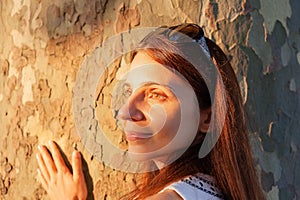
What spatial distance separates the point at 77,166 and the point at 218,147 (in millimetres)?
443

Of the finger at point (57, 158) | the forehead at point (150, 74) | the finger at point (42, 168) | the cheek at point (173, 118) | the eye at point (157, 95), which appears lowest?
the finger at point (42, 168)

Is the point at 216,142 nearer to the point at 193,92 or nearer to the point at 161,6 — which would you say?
the point at 193,92

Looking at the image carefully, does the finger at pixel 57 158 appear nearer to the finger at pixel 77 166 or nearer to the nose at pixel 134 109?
the finger at pixel 77 166

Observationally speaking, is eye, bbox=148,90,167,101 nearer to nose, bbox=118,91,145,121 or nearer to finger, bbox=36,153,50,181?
nose, bbox=118,91,145,121

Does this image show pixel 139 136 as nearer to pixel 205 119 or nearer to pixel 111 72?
pixel 205 119

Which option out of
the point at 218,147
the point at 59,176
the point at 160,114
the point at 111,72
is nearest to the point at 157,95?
the point at 160,114

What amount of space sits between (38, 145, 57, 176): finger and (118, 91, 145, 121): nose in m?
0.44

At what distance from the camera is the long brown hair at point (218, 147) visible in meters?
1.41

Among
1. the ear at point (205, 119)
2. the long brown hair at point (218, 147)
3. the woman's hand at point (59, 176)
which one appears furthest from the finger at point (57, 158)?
the ear at point (205, 119)

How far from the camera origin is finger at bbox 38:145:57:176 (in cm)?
180

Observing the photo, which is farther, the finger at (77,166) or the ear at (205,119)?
the finger at (77,166)

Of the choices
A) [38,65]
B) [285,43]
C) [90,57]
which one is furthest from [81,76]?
[285,43]

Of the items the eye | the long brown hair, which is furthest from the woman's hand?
the eye

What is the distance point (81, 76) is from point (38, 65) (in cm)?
18
